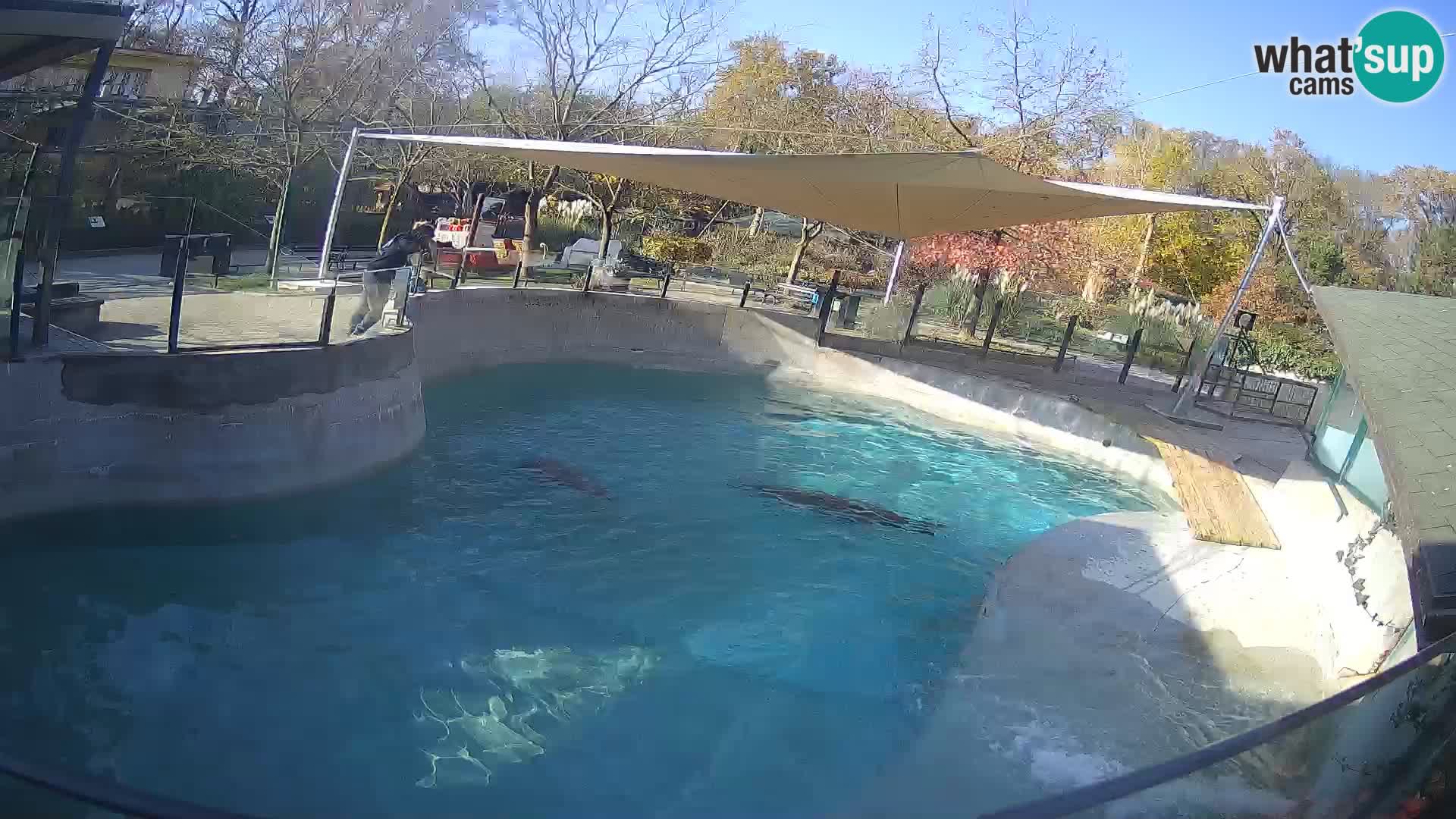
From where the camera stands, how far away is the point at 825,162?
8.79m

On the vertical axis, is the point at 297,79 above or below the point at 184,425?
above

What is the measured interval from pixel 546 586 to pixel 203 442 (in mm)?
2819

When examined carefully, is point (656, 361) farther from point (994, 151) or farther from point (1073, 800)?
point (1073, 800)

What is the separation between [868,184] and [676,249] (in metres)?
11.2

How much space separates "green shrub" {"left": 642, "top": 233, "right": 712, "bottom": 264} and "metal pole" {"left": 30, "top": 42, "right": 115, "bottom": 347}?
13.9 metres

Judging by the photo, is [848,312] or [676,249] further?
[676,249]

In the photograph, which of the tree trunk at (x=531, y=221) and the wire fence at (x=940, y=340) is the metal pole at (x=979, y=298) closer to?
the wire fence at (x=940, y=340)

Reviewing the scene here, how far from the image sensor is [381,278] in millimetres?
9117

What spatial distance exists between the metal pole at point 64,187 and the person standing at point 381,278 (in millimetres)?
2276

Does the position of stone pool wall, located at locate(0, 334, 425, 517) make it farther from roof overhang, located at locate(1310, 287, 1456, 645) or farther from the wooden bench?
the wooden bench

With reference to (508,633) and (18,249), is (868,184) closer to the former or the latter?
(508,633)

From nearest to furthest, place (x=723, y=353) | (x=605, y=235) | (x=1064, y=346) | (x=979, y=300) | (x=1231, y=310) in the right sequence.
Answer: (x=1231, y=310) → (x=1064, y=346) → (x=723, y=353) → (x=979, y=300) → (x=605, y=235)

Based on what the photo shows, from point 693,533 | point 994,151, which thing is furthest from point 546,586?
point 994,151

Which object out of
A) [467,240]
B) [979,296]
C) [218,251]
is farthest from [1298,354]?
[218,251]
